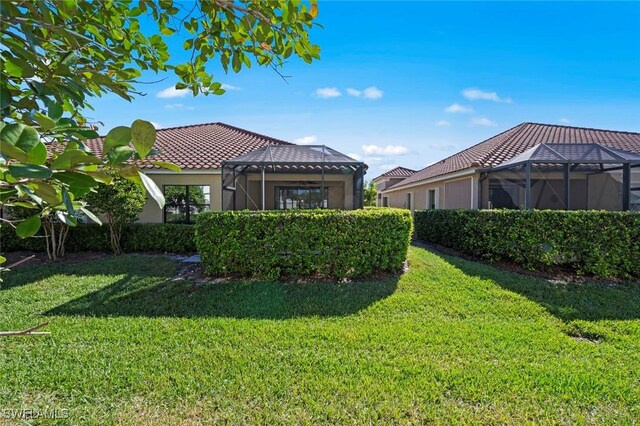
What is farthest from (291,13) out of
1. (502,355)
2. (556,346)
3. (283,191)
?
(283,191)

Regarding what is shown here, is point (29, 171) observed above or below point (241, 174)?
below

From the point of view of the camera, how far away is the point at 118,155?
1004 millimetres

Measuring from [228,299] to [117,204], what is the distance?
6.71 m

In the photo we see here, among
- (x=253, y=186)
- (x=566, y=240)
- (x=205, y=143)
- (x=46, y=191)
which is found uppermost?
(x=205, y=143)

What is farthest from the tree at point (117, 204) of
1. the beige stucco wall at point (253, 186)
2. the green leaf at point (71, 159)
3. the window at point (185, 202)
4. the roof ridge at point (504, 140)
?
the roof ridge at point (504, 140)

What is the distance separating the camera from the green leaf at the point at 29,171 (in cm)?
84

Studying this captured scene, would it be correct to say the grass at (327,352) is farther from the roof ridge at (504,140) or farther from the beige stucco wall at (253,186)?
the roof ridge at (504,140)

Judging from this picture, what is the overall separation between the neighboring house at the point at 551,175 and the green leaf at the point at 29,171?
12.6m

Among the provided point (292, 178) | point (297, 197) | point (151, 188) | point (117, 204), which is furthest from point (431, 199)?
point (151, 188)

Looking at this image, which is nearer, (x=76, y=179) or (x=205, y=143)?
(x=76, y=179)

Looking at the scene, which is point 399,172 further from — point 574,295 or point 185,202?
point 574,295

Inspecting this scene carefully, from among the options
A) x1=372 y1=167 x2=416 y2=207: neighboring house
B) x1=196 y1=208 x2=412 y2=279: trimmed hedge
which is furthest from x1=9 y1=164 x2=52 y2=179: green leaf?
x1=372 y1=167 x2=416 y2=207: neighboring house

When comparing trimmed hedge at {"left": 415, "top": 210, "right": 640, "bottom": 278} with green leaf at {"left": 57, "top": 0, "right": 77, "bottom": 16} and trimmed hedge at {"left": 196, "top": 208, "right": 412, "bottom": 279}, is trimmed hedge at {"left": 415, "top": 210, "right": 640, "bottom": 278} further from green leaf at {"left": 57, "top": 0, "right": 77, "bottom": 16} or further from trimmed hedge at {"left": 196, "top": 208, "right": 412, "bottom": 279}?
green leaf at {"left": 57, "top": 0, "right": 77, "bottom": 16}

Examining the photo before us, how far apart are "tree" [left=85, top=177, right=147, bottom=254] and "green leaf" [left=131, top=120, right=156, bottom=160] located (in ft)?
34.8
